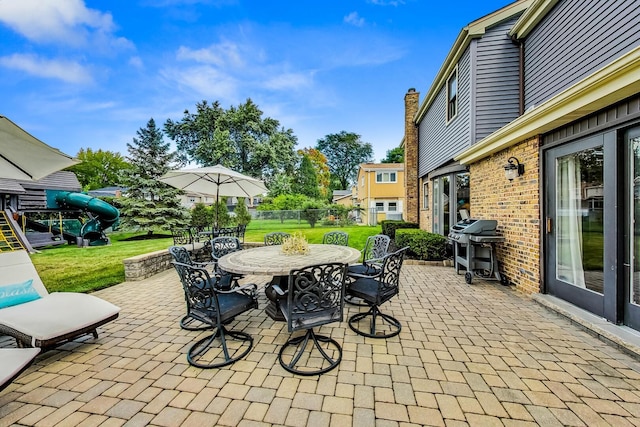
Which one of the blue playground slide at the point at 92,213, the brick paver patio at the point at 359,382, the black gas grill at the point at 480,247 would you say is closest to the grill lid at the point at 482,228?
the black gas grill at the point at 480,247

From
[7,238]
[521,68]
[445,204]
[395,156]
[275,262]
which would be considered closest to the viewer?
[275,262]

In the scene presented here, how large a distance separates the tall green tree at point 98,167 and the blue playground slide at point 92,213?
789 inches

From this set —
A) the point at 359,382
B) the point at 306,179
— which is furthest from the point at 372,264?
the point at 306,179

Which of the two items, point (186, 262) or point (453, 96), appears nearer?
point (186, 262)

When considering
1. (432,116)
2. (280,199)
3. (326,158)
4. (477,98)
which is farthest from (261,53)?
(326,158)

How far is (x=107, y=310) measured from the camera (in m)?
2.83

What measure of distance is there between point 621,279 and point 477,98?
4745 mm

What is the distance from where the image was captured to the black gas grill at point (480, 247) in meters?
4.79

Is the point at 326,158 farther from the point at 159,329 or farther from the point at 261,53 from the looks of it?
the point at 159,329

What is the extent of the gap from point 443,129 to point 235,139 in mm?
18211

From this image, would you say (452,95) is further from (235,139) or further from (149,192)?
(235,139)

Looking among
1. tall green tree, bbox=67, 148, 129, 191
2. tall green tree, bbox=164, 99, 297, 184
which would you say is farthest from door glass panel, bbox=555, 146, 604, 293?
tall green tree, bbox=67, 148, 129, 191

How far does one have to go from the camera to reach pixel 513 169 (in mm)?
4418

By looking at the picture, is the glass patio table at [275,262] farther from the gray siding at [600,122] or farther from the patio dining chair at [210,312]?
the gray siding at [600,122]
